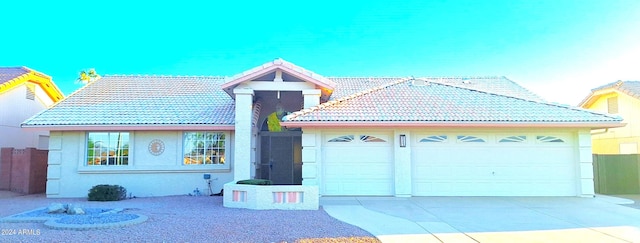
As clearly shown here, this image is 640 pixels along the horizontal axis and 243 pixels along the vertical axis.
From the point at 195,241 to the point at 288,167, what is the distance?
31.8 ft

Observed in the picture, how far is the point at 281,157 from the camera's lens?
1702 cm

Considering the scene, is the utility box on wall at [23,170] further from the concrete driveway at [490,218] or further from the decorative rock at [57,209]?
the concrete driveway at [490,218]

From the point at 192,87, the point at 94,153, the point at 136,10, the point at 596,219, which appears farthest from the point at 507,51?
the point at 94,153

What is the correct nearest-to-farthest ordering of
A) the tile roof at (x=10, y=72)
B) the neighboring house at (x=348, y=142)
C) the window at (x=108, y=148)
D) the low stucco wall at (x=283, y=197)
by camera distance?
the low stucco wall at (x=283, y=197) → the neighboring house at (x=348, y=142) → the window at (x=108, y=148) → the tile roof at (x=10, y=72)

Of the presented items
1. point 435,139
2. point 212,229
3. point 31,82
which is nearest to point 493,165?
point 435,139

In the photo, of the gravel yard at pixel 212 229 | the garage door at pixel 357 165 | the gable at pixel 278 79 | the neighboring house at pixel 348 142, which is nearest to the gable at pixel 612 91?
the neighboring house at pixel 348 142

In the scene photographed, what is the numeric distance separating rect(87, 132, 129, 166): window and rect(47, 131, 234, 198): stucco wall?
20cm

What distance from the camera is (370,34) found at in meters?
18.5

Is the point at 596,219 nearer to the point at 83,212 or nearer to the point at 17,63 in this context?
the point at 83,212

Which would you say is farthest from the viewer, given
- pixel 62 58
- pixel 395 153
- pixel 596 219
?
pixel 62 58

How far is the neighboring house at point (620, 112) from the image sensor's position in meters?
19.9

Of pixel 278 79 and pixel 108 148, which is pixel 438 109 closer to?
pixel 278 79

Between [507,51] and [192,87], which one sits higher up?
[507,51]

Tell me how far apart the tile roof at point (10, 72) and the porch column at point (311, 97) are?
13815 mm
